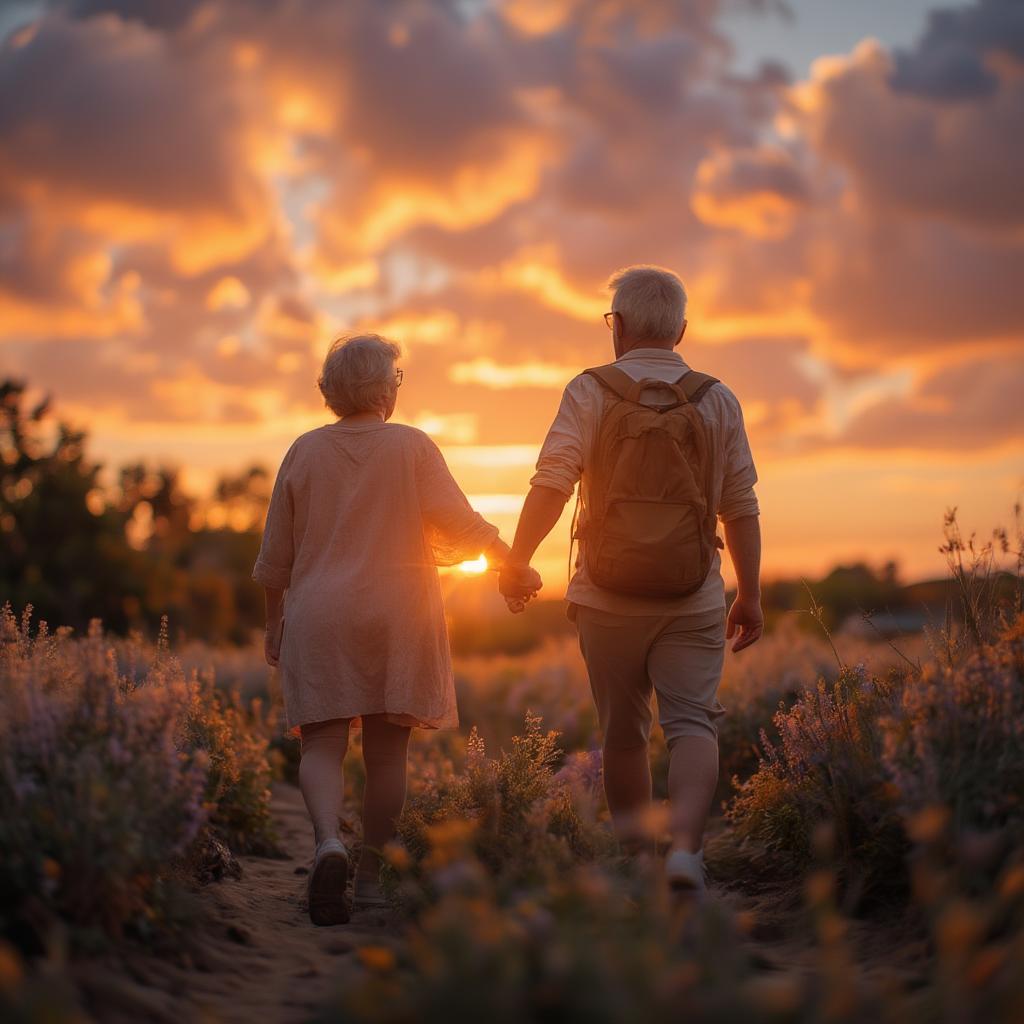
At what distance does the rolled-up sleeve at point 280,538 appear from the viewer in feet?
16.3

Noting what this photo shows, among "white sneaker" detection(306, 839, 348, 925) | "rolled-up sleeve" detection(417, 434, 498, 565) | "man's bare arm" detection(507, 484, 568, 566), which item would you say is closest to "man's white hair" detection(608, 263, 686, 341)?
"man's bare arm" detection(507, 484, 568, 566)

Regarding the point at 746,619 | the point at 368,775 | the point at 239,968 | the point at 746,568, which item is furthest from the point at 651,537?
the point at 239,968

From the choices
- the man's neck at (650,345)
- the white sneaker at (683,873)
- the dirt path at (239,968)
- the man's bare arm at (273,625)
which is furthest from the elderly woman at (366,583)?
the white sneaker at (683,873)

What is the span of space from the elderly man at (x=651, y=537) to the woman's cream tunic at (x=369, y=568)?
1.37 feet

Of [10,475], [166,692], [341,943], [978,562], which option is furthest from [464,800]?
[10,475]

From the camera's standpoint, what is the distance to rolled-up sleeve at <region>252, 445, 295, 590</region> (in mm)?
4969

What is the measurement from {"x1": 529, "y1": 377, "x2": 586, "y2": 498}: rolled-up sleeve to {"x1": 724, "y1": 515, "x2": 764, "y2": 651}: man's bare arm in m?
0.75

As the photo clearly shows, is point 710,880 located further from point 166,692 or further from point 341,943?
point 166,692

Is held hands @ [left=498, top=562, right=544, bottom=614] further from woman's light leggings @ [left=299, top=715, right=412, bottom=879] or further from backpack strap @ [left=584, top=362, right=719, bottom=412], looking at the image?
backpack strap @ [left=584, top=362, right=719, bottom=412]

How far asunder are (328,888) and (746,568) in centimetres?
219

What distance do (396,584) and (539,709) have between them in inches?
258

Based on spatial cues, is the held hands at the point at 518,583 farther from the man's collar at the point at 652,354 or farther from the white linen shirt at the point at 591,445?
the man's collar at the point at 652,354

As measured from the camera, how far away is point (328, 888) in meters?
4.39

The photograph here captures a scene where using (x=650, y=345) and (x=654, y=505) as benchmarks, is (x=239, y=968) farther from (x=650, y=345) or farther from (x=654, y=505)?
(x=650, y=345)
